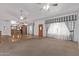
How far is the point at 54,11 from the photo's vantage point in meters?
4.75

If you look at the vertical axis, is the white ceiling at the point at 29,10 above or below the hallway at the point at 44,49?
above

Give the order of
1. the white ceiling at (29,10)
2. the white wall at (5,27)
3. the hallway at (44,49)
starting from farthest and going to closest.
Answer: the white ceiling at (29,10) → the white wall at (5,27) → the hallway at (44,49)

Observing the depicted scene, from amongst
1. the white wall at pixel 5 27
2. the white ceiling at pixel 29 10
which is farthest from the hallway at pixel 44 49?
the white ceiling at pixel 29 10

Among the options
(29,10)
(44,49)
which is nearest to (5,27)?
(29,10)

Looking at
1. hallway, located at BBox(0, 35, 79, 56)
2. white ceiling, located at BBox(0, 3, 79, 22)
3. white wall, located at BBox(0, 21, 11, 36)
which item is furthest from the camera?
white ceiling, located at BBox(0, 3, 79, 22)

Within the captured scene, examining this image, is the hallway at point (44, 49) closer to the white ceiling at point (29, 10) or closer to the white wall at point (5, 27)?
the white wall at point (5, 27)

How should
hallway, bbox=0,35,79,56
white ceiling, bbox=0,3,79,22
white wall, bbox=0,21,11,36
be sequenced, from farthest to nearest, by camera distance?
white ceiling, bbox=0,3,79,22 < white wall, bbox=0,21,11,36 < hallway, bbox=0,35,79,56

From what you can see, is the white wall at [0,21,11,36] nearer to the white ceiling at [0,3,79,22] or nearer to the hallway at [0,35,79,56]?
the white ceiling at [0,3,79,22]

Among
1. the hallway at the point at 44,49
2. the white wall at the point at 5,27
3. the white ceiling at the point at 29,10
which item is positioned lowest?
the hallway at the point at 44,49

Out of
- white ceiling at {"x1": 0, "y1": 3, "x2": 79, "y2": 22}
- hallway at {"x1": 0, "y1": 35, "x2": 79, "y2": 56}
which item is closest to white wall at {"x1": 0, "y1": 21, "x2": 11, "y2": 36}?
white ceiling at {"x1": 0, "y1": 3, "x2": 79, "y2": 22}

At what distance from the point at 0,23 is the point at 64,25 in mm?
2757

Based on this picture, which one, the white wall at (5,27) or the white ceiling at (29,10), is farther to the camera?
the white ceiling at (29,10)

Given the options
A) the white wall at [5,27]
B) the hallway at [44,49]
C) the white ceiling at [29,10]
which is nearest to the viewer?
the hallway at [44,49]

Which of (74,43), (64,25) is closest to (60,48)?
(74,43)
